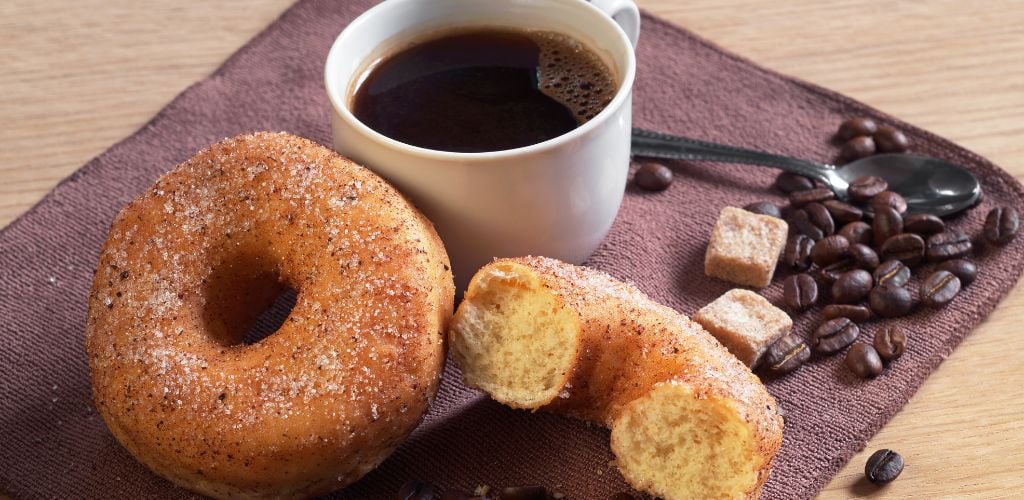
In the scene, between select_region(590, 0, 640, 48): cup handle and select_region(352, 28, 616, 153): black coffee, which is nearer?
select_region(352, 28, 616, 153): black coffee

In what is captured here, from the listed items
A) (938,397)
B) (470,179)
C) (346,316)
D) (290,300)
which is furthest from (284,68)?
(938,397)

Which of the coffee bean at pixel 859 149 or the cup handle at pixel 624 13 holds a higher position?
the cup handle at pixel 624 13

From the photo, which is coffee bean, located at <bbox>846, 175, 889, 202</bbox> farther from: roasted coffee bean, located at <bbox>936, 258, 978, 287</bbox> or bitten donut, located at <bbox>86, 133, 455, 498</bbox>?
bitten donut, located at <bbox>86, 133, 455, 498</bbox>

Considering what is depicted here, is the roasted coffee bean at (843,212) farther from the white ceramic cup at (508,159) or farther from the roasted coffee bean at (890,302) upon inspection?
the white ceramic cup at (508,159)

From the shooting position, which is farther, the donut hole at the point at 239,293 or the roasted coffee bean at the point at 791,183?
the roasted coffee bean at the point at 791,183

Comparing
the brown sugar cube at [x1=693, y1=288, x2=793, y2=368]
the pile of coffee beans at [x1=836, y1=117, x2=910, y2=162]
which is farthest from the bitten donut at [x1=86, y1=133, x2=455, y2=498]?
the pile of coffee beans at [x1=836, y1=117, x2=910, y2=162]

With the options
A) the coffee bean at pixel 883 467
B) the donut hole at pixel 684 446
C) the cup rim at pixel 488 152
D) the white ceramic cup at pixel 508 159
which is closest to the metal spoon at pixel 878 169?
the white ceramic cup at pixel 508 159
